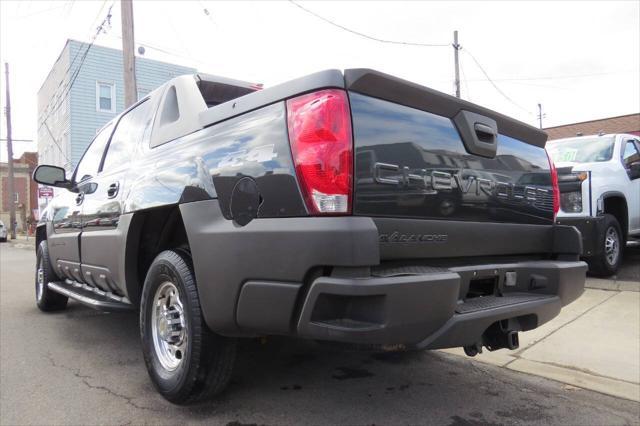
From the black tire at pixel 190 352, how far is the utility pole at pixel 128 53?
9.18 meters

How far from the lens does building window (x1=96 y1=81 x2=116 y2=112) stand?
2283 cm

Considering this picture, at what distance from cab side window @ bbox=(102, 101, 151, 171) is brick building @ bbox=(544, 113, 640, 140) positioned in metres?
22.1

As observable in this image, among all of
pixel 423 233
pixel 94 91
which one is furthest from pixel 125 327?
pixel 94 91

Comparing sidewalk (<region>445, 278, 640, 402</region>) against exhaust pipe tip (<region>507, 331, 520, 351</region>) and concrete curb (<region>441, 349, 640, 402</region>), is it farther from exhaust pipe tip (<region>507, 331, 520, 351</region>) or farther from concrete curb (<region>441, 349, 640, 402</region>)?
exhaust pipe tip (<region>507, 331, 520, 351</region>)

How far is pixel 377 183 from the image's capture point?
2.20 m

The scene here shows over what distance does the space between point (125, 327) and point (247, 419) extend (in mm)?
2796

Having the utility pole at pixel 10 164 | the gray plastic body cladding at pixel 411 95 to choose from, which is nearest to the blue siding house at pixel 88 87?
the utility pole at pixel 10 164

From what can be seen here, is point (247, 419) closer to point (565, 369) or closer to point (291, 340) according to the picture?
point (291, 340)

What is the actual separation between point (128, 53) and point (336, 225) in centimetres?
1078

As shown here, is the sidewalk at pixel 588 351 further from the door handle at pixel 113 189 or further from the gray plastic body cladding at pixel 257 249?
the door handle at pixel 113 189

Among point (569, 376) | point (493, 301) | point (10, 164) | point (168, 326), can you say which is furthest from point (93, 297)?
point (10, 164)

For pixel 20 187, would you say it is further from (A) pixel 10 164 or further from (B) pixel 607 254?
(B) pixel 607 254

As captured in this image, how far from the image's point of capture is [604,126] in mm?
23547

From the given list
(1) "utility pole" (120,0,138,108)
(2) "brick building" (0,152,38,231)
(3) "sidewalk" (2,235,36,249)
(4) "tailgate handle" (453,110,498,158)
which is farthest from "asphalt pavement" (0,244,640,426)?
(2) "brick building" (0,152,38,231)
